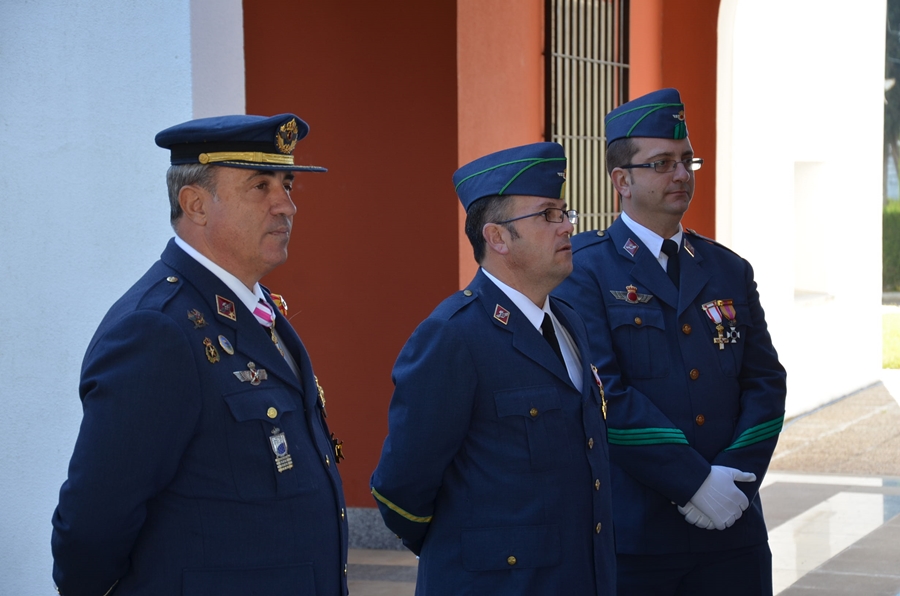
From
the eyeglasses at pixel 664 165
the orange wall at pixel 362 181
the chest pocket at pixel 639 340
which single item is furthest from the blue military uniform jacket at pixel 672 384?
the orange wall at pixel 362 181

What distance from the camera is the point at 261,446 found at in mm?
2277

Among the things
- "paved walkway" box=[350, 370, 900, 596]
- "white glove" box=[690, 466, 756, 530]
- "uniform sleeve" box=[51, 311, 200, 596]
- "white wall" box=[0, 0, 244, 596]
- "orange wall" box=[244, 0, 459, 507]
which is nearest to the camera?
"uniform sleeve" box=[51, 311, 200, 596]

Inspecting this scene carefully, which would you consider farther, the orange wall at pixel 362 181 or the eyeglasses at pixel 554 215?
the orange wall at pixel 362 181

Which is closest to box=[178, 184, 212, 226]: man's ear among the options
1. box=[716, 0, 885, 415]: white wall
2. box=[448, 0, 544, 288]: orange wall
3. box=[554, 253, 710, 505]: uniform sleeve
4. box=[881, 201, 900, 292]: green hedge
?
box=[554, 253, 710, 505]: uniform sleeve

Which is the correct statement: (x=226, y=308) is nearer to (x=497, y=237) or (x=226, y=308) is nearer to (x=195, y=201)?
(x=195, y=201)

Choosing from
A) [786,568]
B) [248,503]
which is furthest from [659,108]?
[786,568]

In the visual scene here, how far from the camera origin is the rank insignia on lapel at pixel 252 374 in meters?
2.31

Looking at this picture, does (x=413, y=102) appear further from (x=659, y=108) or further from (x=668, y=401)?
(x=668, y=401)

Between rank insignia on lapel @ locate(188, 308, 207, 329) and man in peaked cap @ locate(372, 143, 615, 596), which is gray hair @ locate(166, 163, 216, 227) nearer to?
rank insignia on lapel @ locate(188, 308, 207, 329)

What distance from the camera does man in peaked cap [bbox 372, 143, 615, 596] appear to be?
260 centimetres

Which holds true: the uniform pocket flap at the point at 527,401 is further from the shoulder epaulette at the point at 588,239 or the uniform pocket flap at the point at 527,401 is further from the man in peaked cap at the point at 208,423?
the shoulder epaulette at the point at 588,239

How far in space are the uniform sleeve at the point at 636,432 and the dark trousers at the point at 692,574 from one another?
203 mm

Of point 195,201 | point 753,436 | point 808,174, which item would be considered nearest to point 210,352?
point 195,201

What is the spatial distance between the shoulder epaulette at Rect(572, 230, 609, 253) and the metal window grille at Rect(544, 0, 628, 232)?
10.9 ft
